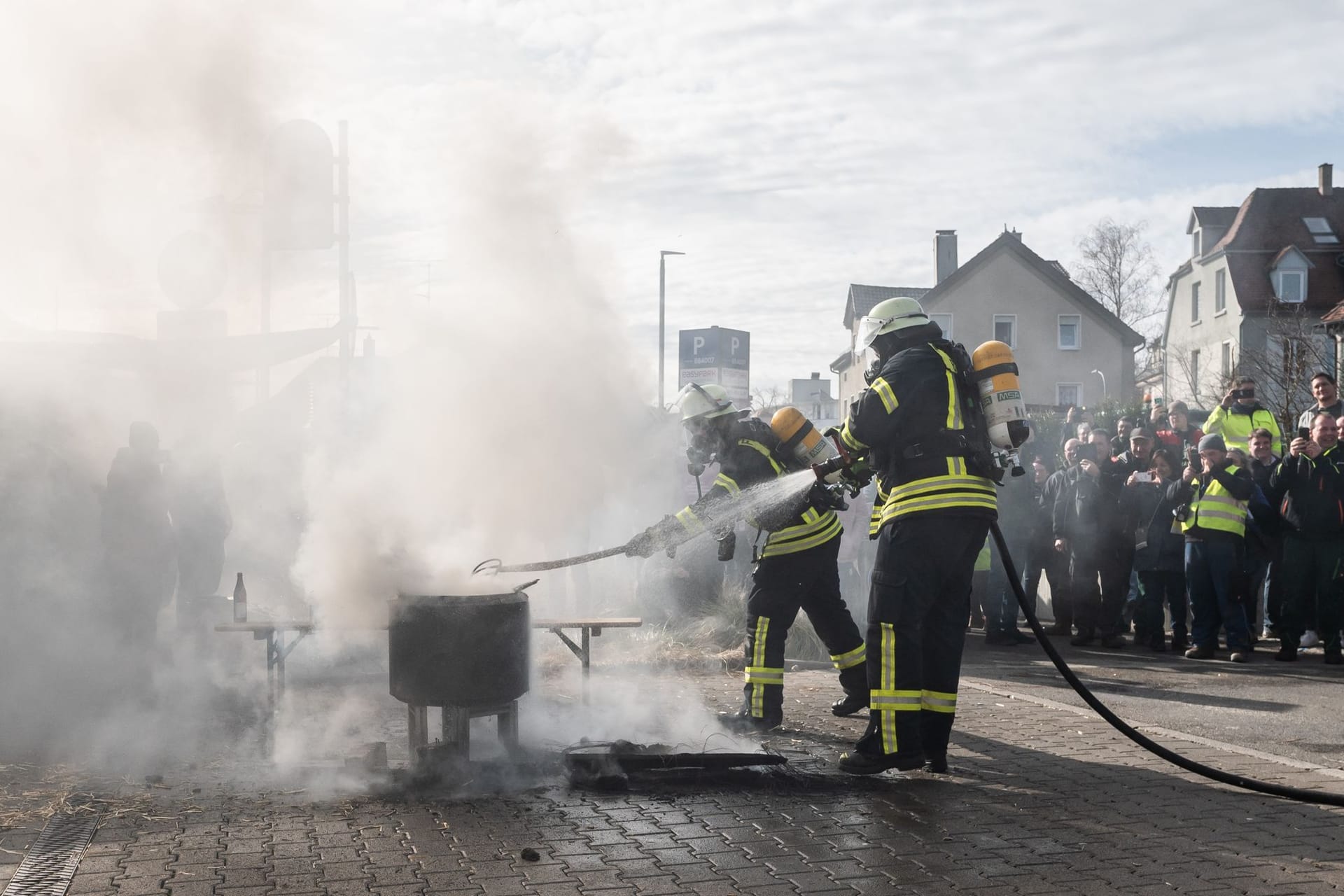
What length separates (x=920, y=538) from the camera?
574cm

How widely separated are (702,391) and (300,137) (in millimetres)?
3940

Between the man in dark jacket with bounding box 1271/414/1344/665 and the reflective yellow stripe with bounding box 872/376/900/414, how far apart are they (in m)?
6.03

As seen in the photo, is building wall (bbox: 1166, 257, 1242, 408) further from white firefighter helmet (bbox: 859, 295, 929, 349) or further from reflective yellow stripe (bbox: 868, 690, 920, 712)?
reflective yellow stripe (bbox: 868, 690, 920, 712)

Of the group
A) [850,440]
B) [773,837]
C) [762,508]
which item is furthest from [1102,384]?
[773,837]

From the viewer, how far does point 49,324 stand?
9.91 m

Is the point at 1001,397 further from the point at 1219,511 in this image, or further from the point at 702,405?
the point at 1219,511

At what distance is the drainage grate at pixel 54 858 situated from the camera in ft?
13.3

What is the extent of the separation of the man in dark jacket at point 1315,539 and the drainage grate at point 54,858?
30.1 ft

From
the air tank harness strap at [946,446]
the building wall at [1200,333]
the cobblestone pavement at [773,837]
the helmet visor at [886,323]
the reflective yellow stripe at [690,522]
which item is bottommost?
the cobblestone pavement at [773,837]

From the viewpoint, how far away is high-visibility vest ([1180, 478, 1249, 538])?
1032cm

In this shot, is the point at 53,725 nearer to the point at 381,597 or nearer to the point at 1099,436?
the point at 381,597

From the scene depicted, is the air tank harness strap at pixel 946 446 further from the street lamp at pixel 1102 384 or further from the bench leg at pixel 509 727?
the street lamp at pixel 1102 384

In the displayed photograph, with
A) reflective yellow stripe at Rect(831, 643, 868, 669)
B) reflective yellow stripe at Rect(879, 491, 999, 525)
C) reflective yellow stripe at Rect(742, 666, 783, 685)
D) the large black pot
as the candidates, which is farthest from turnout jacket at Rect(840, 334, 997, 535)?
the large black pot

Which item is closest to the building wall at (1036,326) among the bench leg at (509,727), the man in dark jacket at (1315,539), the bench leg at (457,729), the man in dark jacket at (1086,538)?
the man in dark jacket at (1086,538)
